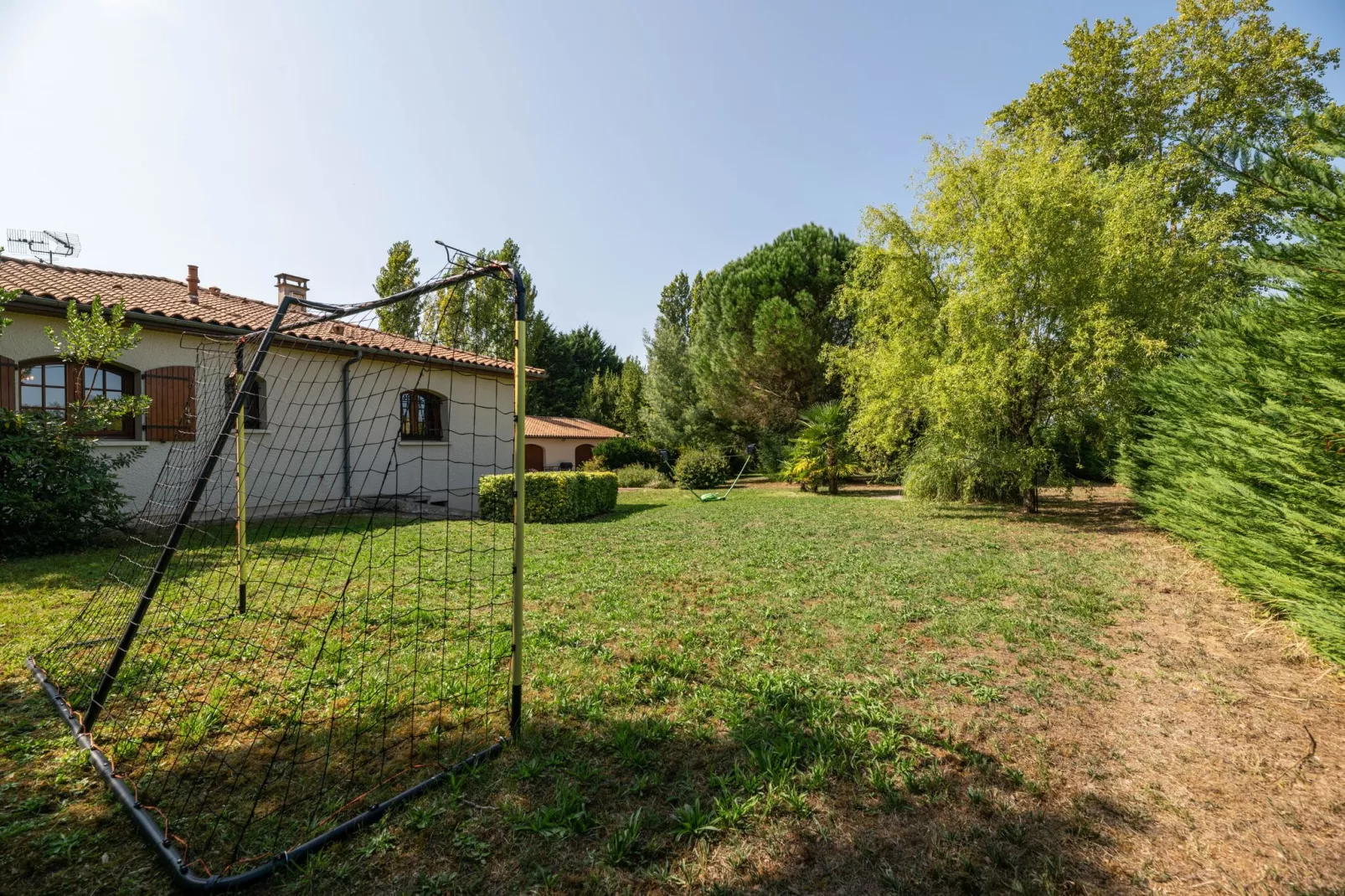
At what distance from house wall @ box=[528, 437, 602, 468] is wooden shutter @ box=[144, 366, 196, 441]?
1588 cm

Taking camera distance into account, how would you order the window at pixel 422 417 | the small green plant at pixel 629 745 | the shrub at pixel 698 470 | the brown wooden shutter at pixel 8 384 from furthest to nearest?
the shrub at pixel 698 470 → the window at pixel 422 417 → the brown wooden shutter at pixel 8 384 → the small green plant at pixel 629 745

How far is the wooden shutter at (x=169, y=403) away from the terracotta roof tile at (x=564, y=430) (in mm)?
14824

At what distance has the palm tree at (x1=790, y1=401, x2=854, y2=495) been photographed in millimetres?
17234

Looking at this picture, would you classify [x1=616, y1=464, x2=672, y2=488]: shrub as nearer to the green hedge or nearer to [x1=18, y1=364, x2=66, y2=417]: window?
the green hedge

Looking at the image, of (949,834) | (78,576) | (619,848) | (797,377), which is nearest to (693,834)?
(619,848)

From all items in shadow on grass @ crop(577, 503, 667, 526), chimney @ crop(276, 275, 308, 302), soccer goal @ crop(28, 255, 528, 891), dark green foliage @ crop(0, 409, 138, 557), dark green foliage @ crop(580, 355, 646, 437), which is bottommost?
shadow on grass @ crop(577, 503, 667, 526)

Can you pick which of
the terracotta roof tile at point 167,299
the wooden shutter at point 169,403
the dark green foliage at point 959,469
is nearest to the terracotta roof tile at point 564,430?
the terracotta roof tile at point 167,299

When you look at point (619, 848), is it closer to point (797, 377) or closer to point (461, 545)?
point (461, 545)

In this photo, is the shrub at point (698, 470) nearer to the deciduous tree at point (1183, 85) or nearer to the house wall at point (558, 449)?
the house wall at point (558, 449)

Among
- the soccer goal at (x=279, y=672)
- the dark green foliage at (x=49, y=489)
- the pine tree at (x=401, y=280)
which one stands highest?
the pine tree at (x=401, y=280)

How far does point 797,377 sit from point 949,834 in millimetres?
21674

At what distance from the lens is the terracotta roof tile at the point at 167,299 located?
8.98 m

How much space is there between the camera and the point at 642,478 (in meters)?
21.4

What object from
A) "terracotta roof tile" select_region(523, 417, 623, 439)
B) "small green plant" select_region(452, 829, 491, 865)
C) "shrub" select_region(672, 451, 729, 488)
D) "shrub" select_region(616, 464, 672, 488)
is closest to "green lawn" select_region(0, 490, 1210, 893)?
"small green plant" select_region(452, 829, 491, 865)
